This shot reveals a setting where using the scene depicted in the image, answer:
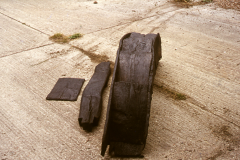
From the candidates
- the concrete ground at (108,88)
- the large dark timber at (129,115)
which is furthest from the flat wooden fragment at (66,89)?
the large dark timber at (129,115)

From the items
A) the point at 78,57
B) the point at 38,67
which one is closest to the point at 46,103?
the point at 38,67

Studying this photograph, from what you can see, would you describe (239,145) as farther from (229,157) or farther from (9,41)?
(9,41)

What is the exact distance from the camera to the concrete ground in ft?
7.24

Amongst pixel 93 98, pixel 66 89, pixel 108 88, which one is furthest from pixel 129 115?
pixel 66 89

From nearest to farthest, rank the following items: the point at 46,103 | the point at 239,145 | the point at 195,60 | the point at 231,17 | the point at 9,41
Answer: the point at 239,145 → the point at 46,103 → the point at 195,60 → the point at 9,41 → the point at 231,17

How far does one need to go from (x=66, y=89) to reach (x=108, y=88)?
617mm

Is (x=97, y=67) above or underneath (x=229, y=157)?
above

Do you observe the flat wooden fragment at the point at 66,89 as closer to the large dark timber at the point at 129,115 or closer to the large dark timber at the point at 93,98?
the large dark timber at the point at 93,98

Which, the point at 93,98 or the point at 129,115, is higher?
the point at 129,115

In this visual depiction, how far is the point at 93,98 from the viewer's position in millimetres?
2748

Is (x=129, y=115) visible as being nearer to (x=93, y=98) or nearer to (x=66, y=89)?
(x=93, y=98)

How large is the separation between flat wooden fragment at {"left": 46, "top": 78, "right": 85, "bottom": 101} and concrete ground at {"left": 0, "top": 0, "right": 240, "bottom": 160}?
0.33 feet

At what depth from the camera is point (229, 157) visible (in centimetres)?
206

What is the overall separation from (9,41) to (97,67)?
2.34 m
